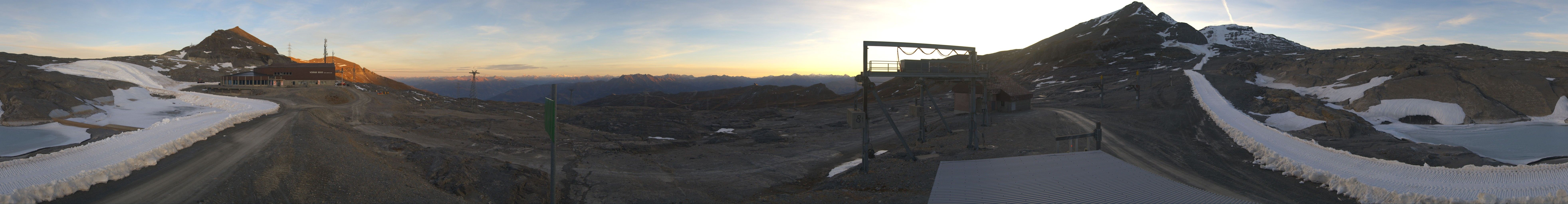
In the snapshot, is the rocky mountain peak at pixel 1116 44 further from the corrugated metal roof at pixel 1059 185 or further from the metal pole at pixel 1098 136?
the corrugated metal roof at pixel 1059 185

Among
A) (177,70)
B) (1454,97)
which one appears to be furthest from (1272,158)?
(177,70)

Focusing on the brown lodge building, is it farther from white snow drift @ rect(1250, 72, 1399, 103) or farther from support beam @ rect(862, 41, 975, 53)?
white snow drift @ rect(1250, 72, 1399, 103)

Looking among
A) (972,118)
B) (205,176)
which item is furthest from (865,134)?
(205,176)

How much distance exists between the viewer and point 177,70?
92250 mm

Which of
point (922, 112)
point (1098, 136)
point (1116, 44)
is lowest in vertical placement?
point (1098, 136)

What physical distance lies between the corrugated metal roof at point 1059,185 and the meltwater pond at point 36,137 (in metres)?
35.9

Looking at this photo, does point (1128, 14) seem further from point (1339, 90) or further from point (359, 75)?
point (359, 75)

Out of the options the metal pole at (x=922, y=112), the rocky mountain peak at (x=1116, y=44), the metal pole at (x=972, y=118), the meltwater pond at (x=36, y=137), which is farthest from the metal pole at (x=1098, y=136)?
the rocky mountain peak at (x=1116, y=44)

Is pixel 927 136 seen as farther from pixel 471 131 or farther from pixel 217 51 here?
pixel 217 51

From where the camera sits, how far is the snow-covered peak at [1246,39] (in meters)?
150

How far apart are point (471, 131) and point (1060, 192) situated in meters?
33.2

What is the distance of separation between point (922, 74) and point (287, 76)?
108 metres

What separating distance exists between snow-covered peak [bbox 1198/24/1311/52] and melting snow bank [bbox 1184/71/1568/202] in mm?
147133

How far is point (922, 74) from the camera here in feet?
69.3
